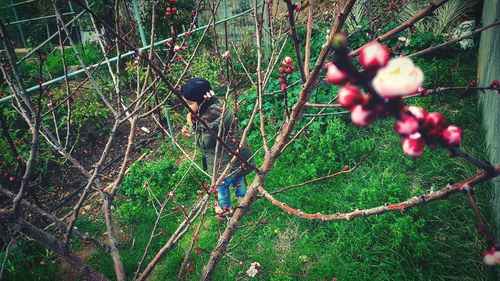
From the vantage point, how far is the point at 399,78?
384mm

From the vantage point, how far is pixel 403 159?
3.58 m

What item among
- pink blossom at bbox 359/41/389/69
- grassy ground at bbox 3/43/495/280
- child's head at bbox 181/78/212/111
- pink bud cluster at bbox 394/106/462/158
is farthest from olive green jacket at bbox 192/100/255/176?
pink blossom at bbox 359/41/389/69

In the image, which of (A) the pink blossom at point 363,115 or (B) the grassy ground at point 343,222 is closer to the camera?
(A) the pink blossom at point 363,115

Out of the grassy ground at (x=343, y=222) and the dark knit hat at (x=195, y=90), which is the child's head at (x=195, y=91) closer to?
the dark knit hat at (x=195, y=90)

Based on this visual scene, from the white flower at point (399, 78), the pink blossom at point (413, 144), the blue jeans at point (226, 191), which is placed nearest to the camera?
the white flower at point (399, 78)

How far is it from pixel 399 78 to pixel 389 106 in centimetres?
8

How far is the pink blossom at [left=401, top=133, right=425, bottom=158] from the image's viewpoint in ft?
1.66

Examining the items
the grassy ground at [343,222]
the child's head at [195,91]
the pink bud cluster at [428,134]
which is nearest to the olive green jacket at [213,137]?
the child's head at [195,91]

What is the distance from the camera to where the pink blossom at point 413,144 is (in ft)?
1.66

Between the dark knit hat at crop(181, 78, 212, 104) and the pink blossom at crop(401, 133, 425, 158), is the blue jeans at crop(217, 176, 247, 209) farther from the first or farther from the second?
the pink blossom at crop(401, 133, 425, 158)

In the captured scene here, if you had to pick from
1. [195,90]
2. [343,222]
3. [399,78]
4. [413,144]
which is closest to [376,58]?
[399,78]

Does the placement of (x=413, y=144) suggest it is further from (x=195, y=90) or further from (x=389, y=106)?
(x=195, y=90)

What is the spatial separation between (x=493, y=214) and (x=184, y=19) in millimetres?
7062

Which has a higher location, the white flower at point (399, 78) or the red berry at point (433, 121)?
the white flower at point (399, 78)
